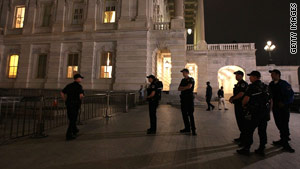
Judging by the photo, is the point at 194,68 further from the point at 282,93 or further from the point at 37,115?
the point at 37,115

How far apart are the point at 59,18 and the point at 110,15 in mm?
6632

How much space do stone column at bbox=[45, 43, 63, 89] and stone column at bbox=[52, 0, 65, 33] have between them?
190cm

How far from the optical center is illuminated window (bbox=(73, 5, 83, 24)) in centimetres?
1939

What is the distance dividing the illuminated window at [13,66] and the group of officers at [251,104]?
21876mm

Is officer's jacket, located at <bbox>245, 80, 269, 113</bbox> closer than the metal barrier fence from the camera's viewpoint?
Yes

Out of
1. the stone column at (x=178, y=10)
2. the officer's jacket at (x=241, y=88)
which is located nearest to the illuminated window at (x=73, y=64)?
the stone column at (x=178, y=10)

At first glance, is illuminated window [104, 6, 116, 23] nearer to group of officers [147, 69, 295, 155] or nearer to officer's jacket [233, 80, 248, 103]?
group of officers [147, 69, 295, 155]

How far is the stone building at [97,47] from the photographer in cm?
1684

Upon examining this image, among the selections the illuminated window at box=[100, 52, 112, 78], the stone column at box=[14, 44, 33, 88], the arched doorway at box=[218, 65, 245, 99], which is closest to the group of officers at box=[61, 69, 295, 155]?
the illuminated window at box=[100, 52, 112, 78]

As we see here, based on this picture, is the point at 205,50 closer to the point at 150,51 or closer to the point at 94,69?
the point at 150,51

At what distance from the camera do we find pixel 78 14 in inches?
768

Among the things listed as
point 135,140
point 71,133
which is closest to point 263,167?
point 135,140

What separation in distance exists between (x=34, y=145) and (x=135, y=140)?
2.65 metres

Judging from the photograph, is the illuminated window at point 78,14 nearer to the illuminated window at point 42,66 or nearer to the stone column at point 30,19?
the stone column at point 30,19
